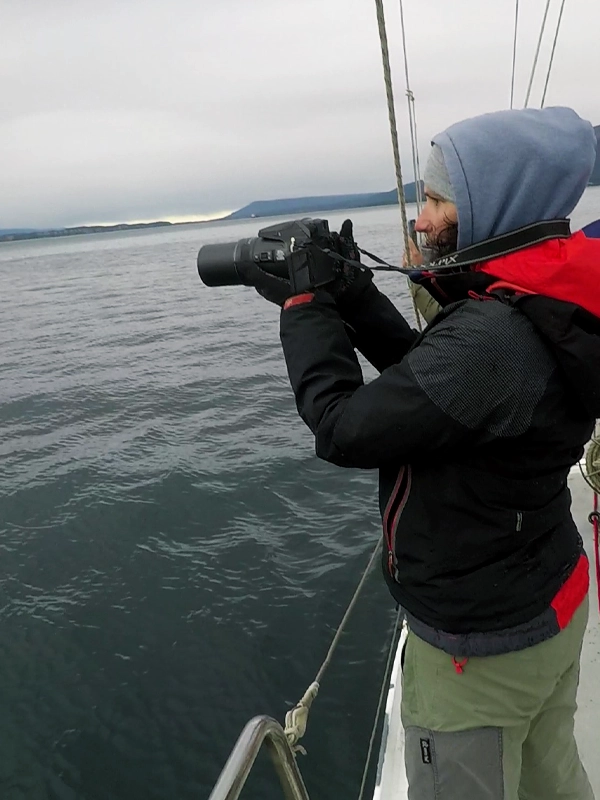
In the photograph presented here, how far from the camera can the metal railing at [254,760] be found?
1038mm

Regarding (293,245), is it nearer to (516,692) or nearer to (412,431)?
(412,431)

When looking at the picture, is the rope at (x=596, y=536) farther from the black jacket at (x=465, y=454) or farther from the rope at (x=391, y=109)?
the black jacket at (x=465, y=454)

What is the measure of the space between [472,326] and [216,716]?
3.58 m

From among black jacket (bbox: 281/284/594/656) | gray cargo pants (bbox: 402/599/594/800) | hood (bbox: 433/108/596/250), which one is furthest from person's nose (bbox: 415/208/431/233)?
gray cargo pants (bbox: 402/599/594/800)

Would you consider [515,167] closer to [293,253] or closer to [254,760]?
[293,253]

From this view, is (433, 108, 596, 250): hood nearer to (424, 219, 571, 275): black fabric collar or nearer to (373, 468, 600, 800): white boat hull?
(424, 219, 571, 275): black fabric collar

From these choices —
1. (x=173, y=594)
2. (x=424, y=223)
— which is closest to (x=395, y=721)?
(x=424, y=223)

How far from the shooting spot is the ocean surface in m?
3.62

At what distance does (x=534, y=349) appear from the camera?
106 centimetres

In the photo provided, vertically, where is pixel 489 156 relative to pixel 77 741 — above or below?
above

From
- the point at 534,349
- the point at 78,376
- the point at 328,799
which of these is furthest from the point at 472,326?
the point at 78,376

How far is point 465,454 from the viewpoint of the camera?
1.15 metres

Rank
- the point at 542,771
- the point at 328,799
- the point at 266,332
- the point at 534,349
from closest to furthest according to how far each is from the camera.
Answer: the point at 534,349 < the point at 542,771 < the point at 328,799 < the point at 266,332

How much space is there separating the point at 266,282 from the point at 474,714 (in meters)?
1.02
